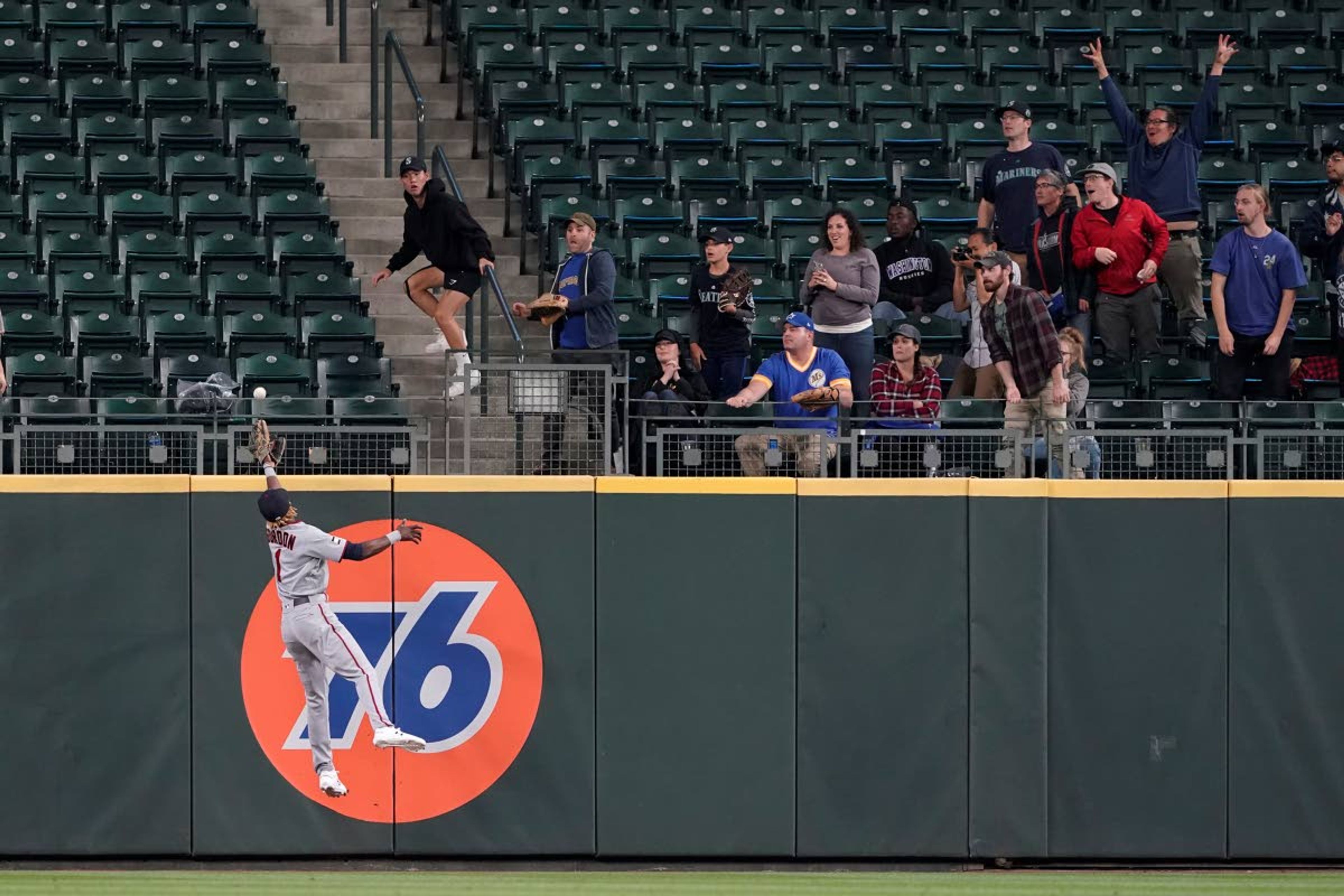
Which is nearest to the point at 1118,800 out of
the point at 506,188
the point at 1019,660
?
the point at 1019,660

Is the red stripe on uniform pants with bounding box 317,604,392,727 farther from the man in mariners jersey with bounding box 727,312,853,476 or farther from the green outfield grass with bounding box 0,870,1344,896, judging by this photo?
the man in mariners jersey with bounding box 727,312,853,476

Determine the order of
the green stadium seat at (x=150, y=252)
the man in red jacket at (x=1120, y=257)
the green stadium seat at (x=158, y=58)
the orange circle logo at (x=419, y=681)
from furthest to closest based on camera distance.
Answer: the green stadium seat at (x=158, y=58) < the green stadium seat at (x=150, y=252) < the man in red jacket at (x=1120, y=257) < the orange circle logo at (x=419, y=681)

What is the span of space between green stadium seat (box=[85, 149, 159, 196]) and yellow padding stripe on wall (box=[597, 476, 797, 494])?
6.37 metres

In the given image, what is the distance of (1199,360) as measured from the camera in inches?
581

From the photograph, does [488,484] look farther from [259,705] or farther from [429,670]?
[259,705]

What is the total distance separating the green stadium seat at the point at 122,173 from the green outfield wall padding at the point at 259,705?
5.47 m

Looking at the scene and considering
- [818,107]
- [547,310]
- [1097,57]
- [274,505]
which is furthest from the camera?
[818,107]

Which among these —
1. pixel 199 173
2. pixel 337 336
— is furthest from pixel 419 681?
pixel 199 173

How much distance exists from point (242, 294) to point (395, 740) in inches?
184

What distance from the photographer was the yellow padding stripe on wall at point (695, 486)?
38.8 ft

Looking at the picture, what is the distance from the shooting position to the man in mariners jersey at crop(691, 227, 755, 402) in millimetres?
13383

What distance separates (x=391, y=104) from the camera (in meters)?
17.1

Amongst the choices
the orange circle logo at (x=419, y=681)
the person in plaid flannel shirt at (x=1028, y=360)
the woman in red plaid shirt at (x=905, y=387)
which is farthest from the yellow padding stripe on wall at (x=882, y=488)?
the orange circle logo at (x=419, y=681)

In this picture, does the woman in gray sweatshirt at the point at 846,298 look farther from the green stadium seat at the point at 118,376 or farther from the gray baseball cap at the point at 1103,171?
the green stadium seat at the point at 118,376
